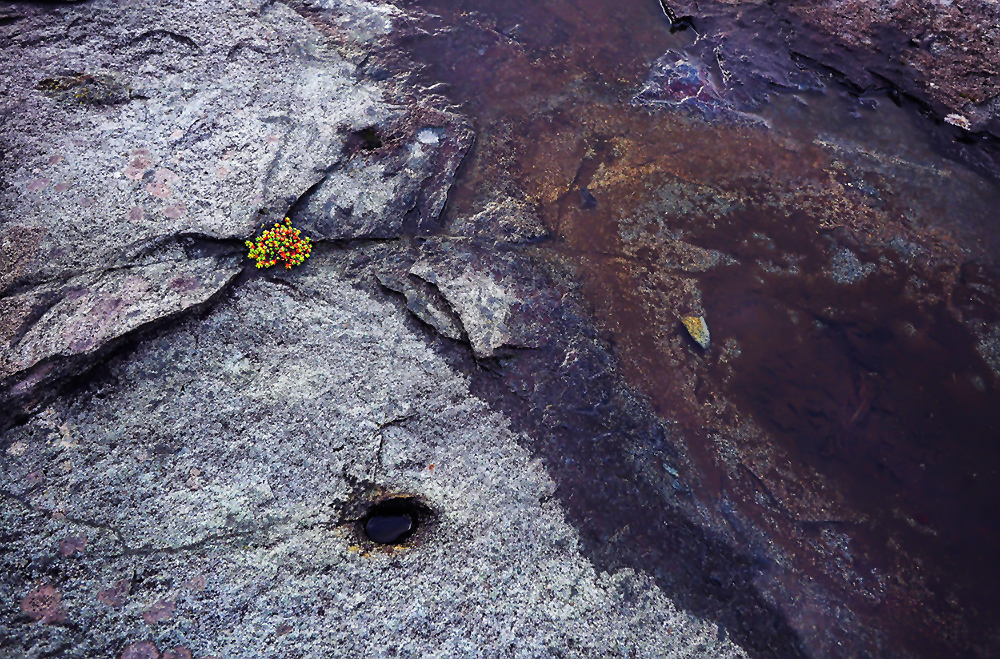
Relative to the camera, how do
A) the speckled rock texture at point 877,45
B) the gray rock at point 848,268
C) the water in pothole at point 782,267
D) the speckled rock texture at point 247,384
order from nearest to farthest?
the speckled rock texture at point 247,384 → the water in pothole at point 782,267 → the gray rock at point 848,268 → the speckled rock texture at point 877,45

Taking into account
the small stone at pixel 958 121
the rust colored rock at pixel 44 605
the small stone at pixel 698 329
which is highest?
the small stone at pixel 958 121

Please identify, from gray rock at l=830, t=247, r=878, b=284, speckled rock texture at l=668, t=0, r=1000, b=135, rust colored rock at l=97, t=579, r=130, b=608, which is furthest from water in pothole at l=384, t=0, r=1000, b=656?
rust colored rock at l=97, t=579, r=130, b=608

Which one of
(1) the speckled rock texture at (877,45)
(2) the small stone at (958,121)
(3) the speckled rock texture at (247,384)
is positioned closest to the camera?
(3) the speckled rock texture at (247,384)

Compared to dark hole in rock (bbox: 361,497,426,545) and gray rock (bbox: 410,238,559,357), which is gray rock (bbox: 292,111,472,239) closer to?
gray rock (bbox: 410,238,559,357)

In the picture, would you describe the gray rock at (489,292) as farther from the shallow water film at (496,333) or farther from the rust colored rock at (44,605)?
the rust colored rock at (44,605)

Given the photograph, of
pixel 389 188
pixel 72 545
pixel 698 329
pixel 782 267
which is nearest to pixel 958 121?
pixel 782 267

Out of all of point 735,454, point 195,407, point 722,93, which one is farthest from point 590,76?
point 195,407

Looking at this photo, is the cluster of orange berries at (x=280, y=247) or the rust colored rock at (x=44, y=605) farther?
the cluster of orange berries at (x=280, y=247)

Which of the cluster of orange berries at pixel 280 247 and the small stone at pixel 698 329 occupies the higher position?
the cluster of orange berries at pixel 280 247

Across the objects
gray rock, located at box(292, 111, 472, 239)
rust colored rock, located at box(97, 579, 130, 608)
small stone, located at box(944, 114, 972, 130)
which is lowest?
rust colored rock, located at box(97, 579, 130, 608)

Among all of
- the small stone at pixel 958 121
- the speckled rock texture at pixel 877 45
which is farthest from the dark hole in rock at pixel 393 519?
the small stone at pixel 958 121
